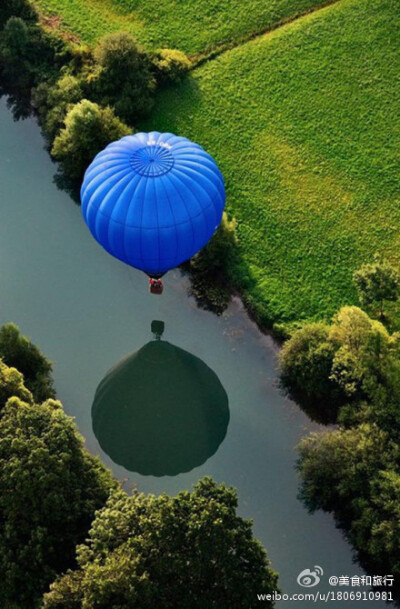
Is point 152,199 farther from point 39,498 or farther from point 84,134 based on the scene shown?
point 39,498

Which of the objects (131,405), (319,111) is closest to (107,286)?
(131,405)

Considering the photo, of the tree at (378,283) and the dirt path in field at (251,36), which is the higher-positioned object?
the dirt path in field at (251,36)

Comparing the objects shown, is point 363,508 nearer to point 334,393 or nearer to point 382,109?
point 334,393

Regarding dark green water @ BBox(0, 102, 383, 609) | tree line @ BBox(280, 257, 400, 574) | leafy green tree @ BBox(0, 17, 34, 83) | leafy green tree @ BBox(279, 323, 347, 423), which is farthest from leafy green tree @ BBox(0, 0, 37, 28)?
leafy green tree @ BBox(279, 323, 347, 423)

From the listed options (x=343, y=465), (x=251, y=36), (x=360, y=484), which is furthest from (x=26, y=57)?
(x=360, y=484)

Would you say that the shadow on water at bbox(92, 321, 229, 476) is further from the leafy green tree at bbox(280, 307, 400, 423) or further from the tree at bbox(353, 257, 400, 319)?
the tree at bbox(353, 257, 400, 319)

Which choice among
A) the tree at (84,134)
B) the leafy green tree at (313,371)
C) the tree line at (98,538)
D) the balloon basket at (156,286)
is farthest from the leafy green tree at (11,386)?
the tree at (84,134)

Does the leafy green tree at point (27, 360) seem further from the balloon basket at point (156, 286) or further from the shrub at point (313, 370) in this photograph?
the shrub at point (313, 370)
